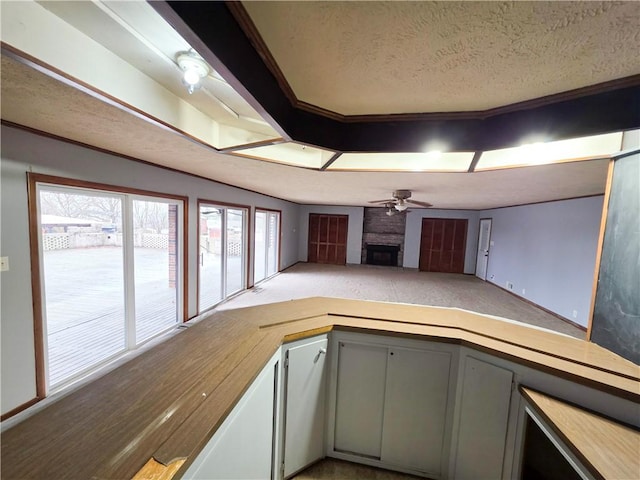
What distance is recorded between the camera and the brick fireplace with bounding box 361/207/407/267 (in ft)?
29.0

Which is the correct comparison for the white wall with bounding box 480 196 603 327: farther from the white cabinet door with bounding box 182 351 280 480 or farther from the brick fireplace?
the white cabinet door with bounding box 182 351 280 480

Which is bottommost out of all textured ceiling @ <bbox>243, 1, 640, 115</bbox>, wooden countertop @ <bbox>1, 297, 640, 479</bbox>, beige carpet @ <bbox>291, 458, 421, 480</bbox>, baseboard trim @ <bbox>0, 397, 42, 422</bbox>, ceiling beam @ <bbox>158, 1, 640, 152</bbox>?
beige carpet @ <bbox>291, 458, 421, 480</bbox>

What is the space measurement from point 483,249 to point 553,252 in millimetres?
3149

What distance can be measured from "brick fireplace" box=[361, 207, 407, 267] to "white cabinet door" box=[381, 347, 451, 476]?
24.4ft

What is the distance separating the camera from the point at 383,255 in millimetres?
9023

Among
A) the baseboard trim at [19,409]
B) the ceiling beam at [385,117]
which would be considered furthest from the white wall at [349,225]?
the baseboard trim at [19,409]

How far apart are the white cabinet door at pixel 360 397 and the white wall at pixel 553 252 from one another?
13.3 feet

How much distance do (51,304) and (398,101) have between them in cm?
526

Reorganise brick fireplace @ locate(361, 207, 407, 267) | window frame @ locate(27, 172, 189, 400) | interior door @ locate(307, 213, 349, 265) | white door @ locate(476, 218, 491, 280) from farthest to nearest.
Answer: interior door @ locate(307, 213, 349, 265), brick fireplace @ locate(361, 207, 407, 267), white door @ locate(476, 218, 491, 280), window frame @ locate(27, 172, 189, 400)

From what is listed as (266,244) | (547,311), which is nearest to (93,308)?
(266,244)

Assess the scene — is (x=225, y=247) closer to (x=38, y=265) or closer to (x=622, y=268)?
(x=38, y=265)

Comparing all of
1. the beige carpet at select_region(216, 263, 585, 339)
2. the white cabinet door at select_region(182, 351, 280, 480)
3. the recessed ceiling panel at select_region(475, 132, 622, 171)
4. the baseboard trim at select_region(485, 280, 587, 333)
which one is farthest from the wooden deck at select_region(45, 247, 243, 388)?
the baseboard trim at select_region(485, 280, 587, 333)

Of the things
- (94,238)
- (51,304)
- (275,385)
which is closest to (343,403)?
(275,385)

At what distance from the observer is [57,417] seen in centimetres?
85
